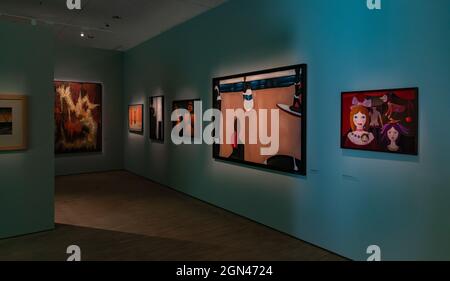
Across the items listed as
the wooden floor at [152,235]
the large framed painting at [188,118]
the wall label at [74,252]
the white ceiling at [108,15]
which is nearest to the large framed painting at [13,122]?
the wooden floor at [152,235]

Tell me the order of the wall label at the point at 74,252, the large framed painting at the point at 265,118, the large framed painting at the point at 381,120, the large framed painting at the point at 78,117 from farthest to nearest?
the large framed painting at the point at 78,117, the large framed painting at the point at 265,118, the wall label at the point at 74,252, the large framed painting at the point at 381,120

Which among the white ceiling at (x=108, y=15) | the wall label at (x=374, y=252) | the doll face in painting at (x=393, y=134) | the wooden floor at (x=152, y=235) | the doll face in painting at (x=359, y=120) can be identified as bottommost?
the wooden floor at (x=152, y=235)

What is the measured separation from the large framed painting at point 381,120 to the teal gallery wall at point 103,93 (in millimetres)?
9512

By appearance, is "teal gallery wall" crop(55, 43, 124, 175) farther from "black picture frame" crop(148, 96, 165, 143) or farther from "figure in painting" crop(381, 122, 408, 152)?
"figure in painting" crop(381, 122, 408, 152)

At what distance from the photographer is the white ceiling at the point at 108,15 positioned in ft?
22.8

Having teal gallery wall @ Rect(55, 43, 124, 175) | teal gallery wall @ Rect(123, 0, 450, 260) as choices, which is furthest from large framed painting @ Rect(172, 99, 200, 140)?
teal gallery wall @ Rect(55, 43, 124, 175)

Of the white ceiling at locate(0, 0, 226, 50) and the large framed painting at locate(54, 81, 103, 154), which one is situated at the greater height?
the white ceiling at locate(0, 0, 226, 50)

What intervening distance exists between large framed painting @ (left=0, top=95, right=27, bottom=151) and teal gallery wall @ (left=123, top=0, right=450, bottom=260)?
3.57m

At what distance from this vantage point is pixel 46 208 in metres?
5.58

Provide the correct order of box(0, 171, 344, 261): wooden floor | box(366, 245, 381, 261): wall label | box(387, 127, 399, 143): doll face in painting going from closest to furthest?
1. box(387, 127, 399, 143): doll face in painting
2. box(366, 245, 381, 261): wall label
3. box(0, 171, 344, 261): wooden floor

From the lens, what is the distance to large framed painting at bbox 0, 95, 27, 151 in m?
5.15

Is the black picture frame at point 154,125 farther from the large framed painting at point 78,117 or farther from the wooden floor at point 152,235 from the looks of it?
the large framed painting at point 78,117
